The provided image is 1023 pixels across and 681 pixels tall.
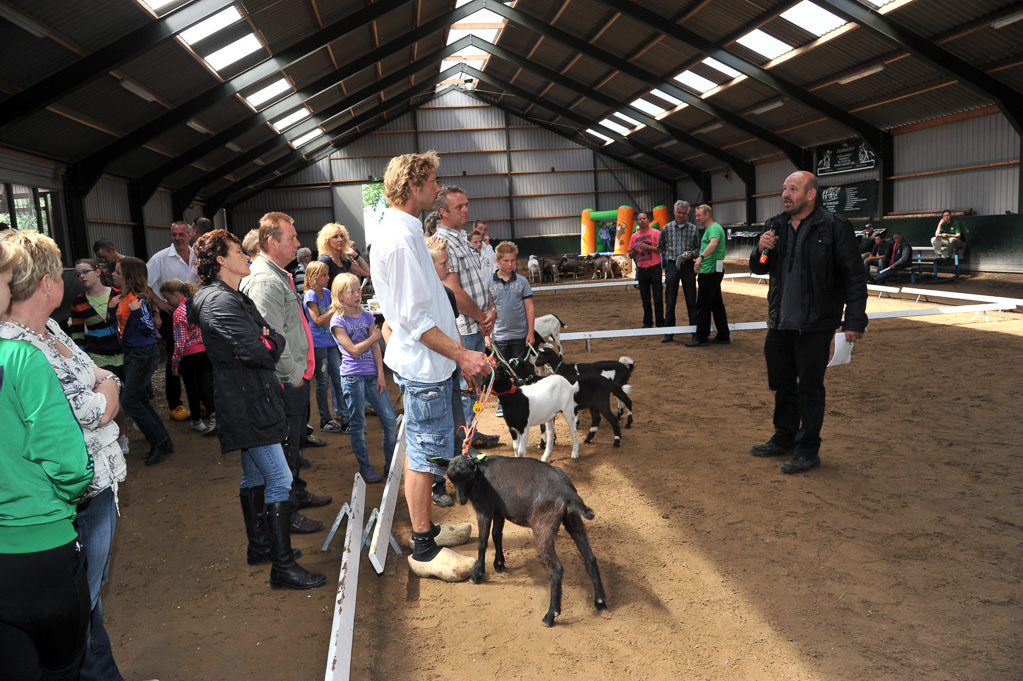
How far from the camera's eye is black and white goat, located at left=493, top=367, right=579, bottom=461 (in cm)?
405

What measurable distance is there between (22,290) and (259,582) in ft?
6.65

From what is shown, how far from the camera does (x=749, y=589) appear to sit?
9.21ft

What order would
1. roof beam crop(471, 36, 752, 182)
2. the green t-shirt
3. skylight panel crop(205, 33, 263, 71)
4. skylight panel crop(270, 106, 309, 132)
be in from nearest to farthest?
the green t-shirt
skylight panel crop(205, 33, 263, 71)
skylight panel crop(270, 106, 309, 132)
roof beam crop(471, 36, 752, 182)

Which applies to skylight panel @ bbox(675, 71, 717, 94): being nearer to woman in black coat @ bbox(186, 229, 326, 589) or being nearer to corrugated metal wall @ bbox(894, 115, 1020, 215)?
corrugated metal wall @ bbox(894, 115, 1020, 215)

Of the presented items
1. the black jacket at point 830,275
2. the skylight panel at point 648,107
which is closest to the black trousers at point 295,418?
the black jacket at point 830,275

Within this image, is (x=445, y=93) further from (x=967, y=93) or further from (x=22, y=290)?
(x=22, y=290)

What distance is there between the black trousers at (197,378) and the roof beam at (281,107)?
11.2m

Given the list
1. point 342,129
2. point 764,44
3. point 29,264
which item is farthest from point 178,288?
point 342,129

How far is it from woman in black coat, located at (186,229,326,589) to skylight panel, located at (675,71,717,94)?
17.1m

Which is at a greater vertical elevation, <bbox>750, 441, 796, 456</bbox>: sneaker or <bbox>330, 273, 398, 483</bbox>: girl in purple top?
<bbox>330, 273, 398, 483</bbox>: girl in purple top

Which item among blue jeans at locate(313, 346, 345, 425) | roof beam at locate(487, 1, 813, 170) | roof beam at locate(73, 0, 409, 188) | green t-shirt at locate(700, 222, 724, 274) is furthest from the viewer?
roof beam at locate(487, 1, 813, 170)

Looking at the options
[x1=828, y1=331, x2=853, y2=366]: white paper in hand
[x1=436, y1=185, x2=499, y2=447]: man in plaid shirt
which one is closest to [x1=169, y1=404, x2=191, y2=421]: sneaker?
[x1=436, y1=185, x2=499, y2=447]: man in plaid shirt

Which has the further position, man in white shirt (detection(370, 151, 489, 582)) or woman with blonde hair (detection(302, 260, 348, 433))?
woman with blonde hair (detection(302, 260, 348, 433))

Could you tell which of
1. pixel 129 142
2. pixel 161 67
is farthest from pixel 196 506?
pixel 129 142
